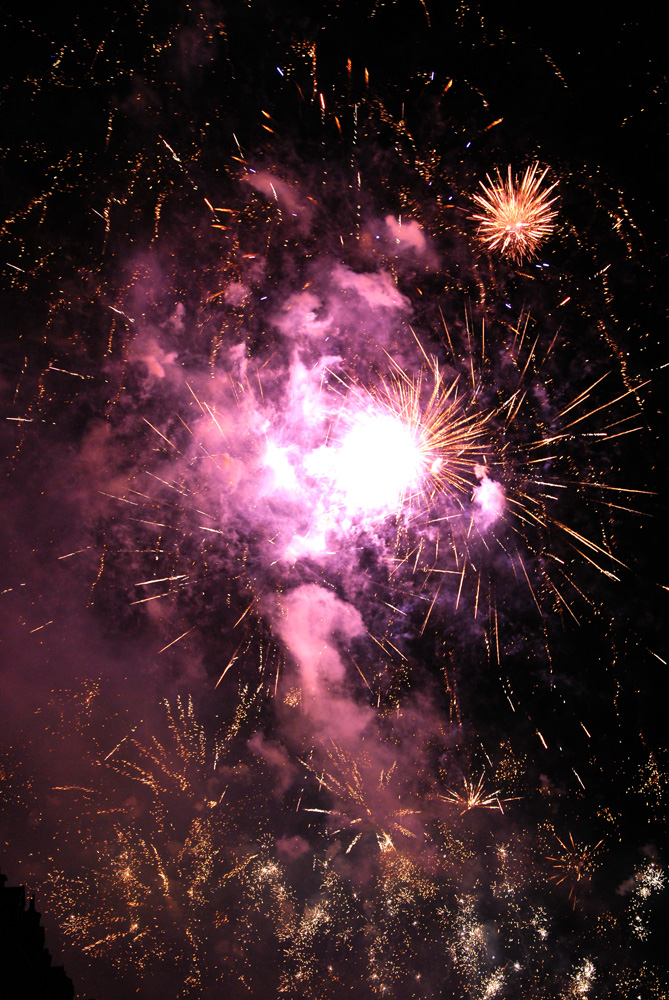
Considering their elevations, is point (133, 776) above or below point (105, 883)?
above

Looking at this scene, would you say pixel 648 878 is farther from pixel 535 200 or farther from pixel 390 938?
pixel 535 200

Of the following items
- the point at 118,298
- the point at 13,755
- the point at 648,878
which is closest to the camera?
the point at 118,298

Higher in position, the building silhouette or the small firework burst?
the small firework burst

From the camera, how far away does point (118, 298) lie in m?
7.04

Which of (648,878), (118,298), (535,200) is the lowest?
(648,878)

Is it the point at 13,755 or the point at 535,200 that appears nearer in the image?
the point at 535,200

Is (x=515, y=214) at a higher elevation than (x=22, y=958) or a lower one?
higher

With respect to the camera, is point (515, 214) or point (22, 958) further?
point (515, 214)

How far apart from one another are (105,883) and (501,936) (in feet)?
40.7

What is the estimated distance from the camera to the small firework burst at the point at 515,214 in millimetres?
6234

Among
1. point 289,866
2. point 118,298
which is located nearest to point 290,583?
point 118,298

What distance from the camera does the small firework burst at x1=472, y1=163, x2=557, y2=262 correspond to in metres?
6.23

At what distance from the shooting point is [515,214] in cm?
641

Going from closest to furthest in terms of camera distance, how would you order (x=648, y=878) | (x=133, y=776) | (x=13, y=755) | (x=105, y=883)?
(x=13, y=755) < (x=133, y=776) < (x=105, y=883) < (x=648, y=878)
